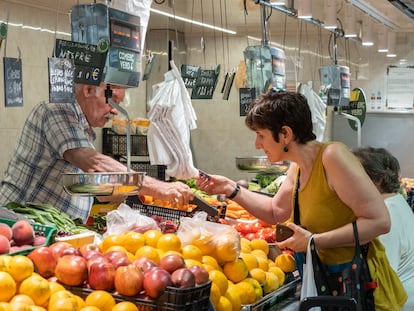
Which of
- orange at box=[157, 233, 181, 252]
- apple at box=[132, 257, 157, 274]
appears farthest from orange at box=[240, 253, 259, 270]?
apple at box=[132, 257, 157, 274]

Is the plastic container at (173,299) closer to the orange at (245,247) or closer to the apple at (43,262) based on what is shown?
the apple at (43,262)

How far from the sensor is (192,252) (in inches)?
114

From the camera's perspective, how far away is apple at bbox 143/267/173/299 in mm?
2316

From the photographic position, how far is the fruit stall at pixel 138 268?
2318 mm

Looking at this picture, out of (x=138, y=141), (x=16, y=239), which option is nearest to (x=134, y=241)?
(x=16, y=239)

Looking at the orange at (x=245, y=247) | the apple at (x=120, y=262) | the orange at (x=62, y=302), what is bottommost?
the orange at (x=245, y=247)

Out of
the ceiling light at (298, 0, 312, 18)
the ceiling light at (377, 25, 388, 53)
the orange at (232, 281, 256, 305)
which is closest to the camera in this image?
the orange at (232, 281, 256, 305)

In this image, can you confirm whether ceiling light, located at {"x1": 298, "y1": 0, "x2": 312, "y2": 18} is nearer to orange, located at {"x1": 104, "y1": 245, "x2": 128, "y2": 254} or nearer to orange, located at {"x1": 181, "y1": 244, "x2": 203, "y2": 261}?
orange, located at {"x1": 181, "y1": 244, "x2": 203, "y2": 261}

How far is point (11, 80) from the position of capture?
10.6ft

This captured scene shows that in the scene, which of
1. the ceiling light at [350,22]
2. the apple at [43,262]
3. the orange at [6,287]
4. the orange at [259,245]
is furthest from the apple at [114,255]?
the ceiling light at [350,22]

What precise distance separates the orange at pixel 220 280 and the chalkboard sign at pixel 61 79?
45.1 inches

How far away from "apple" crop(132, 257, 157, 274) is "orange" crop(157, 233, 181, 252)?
0.32 meters

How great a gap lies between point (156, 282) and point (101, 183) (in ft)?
2.62

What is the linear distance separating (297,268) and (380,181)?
1006 millimetres
